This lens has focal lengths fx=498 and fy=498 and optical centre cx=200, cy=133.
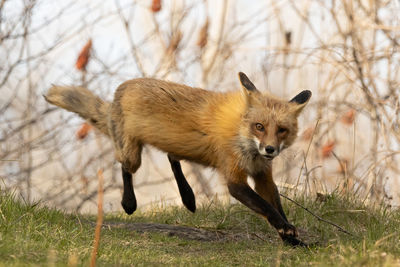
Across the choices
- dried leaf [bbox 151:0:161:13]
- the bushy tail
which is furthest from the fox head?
dried leaf [bbox 151:0:161:13]

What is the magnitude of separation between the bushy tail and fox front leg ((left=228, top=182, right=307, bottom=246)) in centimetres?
234

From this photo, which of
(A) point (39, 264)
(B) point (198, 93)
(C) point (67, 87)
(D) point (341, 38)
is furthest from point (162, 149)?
(D) point (341, 38)

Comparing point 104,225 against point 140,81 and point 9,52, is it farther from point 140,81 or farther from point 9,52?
point 9,52

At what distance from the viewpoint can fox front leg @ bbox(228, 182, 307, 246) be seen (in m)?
4.53

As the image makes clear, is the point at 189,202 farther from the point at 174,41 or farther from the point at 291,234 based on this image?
the point at 174,41

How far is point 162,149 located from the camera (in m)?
5.55

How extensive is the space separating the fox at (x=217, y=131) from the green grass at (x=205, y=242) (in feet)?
1.17

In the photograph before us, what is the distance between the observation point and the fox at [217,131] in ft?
15.3

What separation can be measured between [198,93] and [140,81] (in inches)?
33.3

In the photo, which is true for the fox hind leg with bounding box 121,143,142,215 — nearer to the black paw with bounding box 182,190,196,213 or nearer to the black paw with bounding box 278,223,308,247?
the black paw with bounding box 182,190,196,213

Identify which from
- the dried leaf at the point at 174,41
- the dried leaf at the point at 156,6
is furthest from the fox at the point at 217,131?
the dried leaf at the point at 174,41

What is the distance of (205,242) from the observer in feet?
15.8

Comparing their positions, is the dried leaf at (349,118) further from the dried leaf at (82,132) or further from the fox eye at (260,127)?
the dried leaf at (82,132)

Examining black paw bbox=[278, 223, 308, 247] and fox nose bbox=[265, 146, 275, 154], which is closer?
fox nose bbox=[265, 146, 275, 154]
